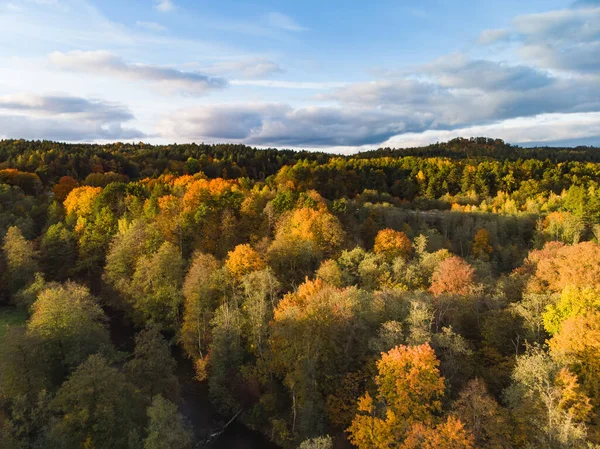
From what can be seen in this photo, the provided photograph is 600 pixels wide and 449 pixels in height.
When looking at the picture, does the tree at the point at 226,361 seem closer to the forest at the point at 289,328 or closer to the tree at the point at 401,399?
the forest at the point at 289,328

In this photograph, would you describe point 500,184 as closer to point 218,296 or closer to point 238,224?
point 238,224

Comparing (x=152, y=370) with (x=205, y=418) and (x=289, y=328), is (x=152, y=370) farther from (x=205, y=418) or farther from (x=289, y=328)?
(x=289, y=328)

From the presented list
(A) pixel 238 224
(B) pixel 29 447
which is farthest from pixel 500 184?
(B) pixel 29 447

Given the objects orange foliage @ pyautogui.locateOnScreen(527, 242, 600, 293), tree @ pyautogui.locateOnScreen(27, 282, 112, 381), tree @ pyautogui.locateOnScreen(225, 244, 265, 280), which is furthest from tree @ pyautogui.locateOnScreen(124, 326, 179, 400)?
orange foliage @ pyautogui.locateOnScreen(527, 242, 600, 293)

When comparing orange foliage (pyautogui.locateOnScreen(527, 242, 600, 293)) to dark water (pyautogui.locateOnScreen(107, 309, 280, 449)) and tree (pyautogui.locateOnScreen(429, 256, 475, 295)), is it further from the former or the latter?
dark water (pyautogui.locateOnScreen(107, 309, 280, 449))

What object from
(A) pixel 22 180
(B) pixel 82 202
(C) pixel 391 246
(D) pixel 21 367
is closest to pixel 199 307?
(D) pixel 21 367

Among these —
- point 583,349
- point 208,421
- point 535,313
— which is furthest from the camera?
point 208,421

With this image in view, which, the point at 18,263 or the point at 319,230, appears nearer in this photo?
the point at 319,230
